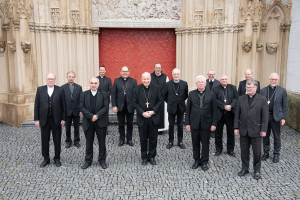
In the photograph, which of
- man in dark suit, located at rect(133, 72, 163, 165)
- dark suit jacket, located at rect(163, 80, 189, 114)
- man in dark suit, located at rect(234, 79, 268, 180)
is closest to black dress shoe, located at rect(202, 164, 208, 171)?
man in dark suit, located at rect(234, 79, 268, 180)

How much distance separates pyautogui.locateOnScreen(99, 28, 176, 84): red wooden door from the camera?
1014cm

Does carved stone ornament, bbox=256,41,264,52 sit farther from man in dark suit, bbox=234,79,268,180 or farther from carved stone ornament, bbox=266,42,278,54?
man in dark suit, bbox=234,79,268,180

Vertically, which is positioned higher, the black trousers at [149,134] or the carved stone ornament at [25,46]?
the carved stone ornament at [25,46]

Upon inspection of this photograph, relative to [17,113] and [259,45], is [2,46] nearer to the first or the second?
[17,113]

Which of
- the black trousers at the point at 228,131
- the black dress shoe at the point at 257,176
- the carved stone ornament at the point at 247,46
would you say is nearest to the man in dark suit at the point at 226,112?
the black trousers at the point at 228,131

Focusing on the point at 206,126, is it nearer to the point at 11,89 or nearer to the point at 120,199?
the point at 120,199

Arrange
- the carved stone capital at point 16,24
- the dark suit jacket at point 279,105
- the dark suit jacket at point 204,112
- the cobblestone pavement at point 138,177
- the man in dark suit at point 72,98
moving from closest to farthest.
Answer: the cobblestone pavement at point 138,177, the dark suit jacket at point 204,112, the dark suit jacket at point 279,105, the man in dark suit at point 72,98, the carved stone capital at point 16,24

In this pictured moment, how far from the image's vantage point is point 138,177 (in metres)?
5.04

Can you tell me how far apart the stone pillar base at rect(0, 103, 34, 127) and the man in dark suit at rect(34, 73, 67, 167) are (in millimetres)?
3651

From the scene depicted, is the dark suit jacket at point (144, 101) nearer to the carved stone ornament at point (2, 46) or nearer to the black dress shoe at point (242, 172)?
the black dress shoe at point (242, 172)

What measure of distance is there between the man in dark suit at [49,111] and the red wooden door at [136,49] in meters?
4.83

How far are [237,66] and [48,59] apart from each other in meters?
6.22

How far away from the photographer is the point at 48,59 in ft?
30.2

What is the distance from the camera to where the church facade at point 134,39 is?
879 cm
